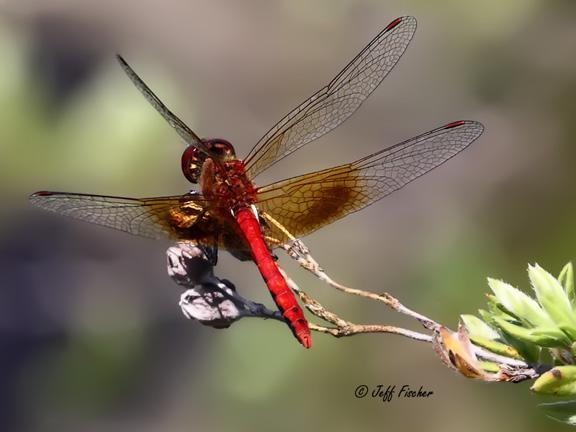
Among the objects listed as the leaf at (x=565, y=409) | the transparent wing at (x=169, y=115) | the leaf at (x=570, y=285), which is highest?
the transparent wing at (x=169, y=115)

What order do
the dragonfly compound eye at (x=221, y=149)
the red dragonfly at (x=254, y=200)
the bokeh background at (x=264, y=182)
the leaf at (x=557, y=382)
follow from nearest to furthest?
the leaf at (x=557, y=382) < the red dragonfly at (x=254, y=200) < the dragonfly compound eye at (x=221, y=149) < the bokeh background at (x=264, y=182)

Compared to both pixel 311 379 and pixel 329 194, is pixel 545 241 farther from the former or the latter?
pixel 329 194

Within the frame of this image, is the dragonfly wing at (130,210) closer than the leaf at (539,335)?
No

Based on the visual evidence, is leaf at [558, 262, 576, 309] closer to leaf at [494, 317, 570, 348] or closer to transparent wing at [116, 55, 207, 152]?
leaf at [494, 317, 570, 348]

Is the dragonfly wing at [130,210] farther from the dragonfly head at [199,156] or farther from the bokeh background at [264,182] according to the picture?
the bokeh background at [264,182]

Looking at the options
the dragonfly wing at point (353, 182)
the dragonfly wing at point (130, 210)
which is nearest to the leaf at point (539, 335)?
the dragonfly wing at point (353, 182)

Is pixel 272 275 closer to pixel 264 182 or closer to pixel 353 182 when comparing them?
pixel 353 182

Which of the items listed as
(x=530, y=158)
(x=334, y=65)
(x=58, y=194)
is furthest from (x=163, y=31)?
(x=58, y=194)
